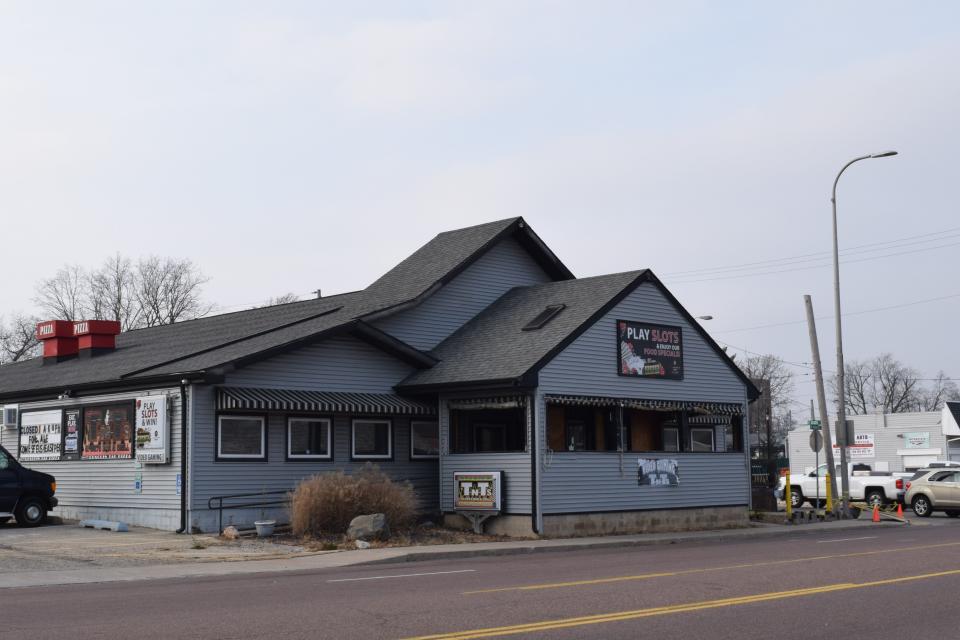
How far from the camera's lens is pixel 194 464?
23.7 metres

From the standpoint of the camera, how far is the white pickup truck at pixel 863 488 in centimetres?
4069

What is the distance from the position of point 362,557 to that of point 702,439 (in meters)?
18.7

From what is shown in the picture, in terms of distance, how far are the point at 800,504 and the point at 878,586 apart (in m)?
29.1

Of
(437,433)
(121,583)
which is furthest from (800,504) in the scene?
(121,583)

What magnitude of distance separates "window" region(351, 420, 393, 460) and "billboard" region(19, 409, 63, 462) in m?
7.49

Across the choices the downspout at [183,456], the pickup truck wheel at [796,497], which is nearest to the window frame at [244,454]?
the downspout at [183,456]

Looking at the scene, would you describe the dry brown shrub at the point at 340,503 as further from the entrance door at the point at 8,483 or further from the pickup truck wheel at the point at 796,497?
the pickup truck wheel at the point at 796,497

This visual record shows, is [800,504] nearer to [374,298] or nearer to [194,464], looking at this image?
[374,298]

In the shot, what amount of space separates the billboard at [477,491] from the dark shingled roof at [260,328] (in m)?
4.51

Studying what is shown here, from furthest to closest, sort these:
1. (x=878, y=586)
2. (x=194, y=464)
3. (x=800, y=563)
→ 1. (x=194, y=464)
2. (x=800, y=563)
3. (x=878, y=586)

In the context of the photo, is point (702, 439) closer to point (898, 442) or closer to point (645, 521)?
point (645, 521)

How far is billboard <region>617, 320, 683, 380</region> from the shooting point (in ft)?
90.5

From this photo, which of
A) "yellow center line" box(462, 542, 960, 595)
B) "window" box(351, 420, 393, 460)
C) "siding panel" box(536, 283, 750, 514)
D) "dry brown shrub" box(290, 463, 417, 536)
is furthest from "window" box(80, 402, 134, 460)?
"yellow center line" box(462, 542, 960, 595)

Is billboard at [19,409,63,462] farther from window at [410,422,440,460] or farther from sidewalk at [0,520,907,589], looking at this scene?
sidewalk at [0,520,907,589]
